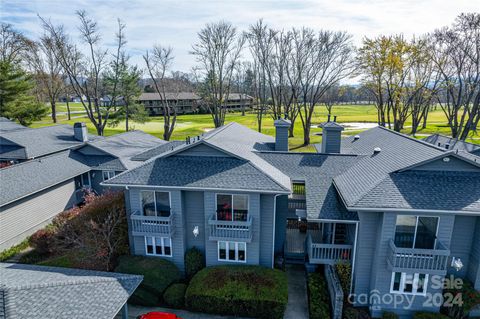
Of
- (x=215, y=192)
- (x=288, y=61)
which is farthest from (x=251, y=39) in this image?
(x=215, y=192)

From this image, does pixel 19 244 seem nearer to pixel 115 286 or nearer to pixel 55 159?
pixel 55 159

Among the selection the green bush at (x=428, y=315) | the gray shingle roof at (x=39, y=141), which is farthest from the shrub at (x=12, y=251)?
the green bush at (x=428, y=315)

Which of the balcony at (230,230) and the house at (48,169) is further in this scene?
the house at (48,169)

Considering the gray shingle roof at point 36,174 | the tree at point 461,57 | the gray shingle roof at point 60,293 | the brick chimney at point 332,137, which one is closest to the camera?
the gray shingle roof at point 60,293

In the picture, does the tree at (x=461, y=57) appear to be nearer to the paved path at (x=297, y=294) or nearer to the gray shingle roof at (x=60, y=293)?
the paved path at (x=297, y=294)

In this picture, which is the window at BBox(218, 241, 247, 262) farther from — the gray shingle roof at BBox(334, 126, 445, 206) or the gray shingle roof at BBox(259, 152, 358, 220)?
the gray shingle roof at BBox(334, 126, 445, 206)

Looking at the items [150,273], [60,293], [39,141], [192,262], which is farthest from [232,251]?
[39,141]

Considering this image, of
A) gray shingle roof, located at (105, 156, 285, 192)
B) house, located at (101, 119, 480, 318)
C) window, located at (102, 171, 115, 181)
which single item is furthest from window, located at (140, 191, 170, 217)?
window, located at (102, 171, 115, 181)
